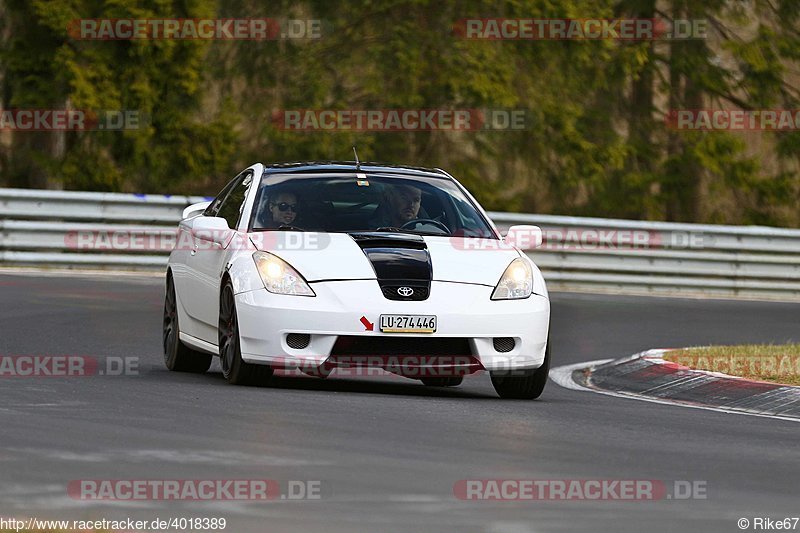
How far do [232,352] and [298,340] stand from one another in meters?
Answer: 0.59

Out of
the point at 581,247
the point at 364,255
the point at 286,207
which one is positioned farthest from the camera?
the point at 581,247

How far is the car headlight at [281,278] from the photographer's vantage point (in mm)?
11008

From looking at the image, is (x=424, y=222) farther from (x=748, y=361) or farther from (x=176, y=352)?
(x=748, y=361)

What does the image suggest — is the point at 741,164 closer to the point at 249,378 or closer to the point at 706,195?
the point at 706,195

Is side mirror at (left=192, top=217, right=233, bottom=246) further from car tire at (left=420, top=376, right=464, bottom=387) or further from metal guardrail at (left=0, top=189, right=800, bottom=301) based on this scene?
metal guardrail at (left=0, top=189, right=800, bottom=301)

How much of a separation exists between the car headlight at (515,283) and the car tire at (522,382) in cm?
42

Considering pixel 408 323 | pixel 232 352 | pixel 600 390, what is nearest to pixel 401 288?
pixel 408 323

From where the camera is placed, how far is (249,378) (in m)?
11.4

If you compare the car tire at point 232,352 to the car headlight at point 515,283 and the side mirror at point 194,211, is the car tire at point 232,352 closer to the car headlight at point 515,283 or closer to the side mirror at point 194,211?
the car headlight at point 515,283

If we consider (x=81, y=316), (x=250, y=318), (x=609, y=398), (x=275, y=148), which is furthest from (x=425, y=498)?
(x=275, y=148)

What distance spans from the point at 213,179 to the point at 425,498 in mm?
23242

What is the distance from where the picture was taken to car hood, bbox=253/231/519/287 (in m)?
11.1

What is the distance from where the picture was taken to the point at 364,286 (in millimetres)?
10953

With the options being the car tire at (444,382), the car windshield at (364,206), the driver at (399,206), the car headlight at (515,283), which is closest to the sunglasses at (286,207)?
the car windshield at (364,206)
